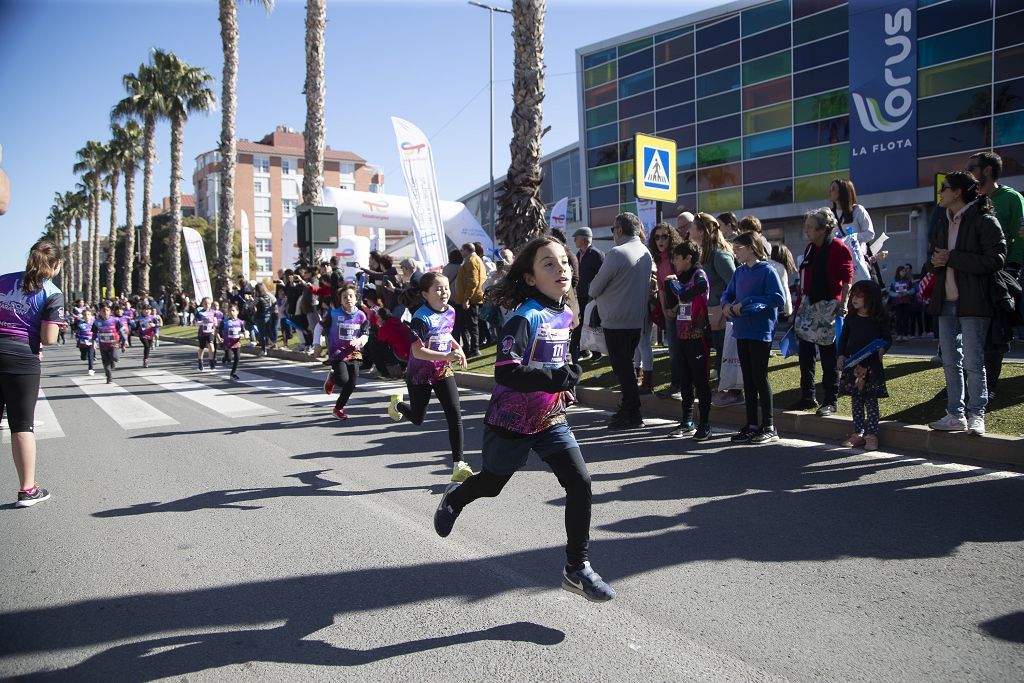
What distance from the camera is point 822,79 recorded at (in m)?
30.4

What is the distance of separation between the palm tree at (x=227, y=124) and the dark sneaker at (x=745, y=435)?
23369mm

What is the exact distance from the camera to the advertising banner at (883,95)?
1101 inches

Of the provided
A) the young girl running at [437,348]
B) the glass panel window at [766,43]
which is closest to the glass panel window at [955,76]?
the glass panel window at [766,43]

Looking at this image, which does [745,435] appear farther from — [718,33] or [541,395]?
[718,33]

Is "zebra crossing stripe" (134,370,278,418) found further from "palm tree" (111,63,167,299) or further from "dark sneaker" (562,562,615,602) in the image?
"palm tree" (111,63,167,299)

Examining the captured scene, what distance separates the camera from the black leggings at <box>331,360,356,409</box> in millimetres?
9219

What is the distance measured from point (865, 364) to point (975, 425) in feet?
3.00

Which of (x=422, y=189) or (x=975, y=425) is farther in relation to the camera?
(x=422, y=189)

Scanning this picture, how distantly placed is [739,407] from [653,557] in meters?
4.14

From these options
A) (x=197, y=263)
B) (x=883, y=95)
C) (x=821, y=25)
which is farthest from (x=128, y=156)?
(x=883, y=95)

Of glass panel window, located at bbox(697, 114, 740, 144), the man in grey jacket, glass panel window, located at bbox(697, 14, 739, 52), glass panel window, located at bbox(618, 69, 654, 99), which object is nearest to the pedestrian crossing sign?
the man in grey jacket

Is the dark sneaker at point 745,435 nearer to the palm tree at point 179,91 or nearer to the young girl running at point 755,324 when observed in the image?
the young girl running at point 755,324

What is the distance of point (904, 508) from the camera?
4.75 metres

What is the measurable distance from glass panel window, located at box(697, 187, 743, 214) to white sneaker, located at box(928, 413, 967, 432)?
28677 mm
